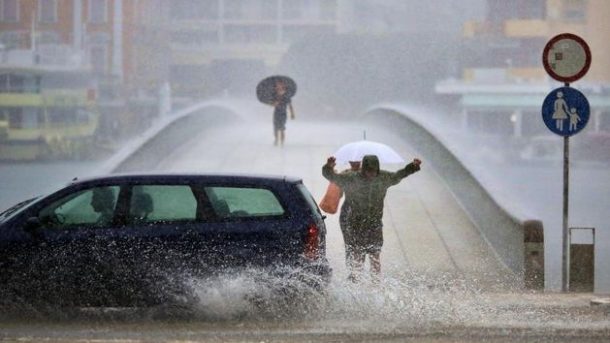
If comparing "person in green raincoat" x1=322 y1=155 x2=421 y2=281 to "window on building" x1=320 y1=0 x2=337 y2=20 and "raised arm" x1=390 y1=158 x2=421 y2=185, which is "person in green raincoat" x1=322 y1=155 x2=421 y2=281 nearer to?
"raised arm" x1=390 y1=158 x2=421 y2=185

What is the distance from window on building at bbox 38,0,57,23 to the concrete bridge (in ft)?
298

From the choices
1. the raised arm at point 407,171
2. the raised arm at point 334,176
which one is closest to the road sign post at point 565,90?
the raised arm at point 407,171

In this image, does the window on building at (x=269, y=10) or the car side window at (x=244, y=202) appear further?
the window on building at (x=269, y=10)

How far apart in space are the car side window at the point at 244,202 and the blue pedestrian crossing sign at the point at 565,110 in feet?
15.2

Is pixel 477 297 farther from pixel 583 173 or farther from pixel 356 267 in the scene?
pixel 583 173

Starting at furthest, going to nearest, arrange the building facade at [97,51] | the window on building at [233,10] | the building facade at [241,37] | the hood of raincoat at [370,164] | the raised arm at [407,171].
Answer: the window on building at [233,10]
the building facade at [241,37]
the building facade at [97,51]
the raised arm at [407,171]
the hood of raincoat at [370,164]

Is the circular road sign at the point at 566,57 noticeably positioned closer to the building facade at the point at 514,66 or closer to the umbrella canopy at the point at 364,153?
the umbrella canopy at the point at 364,153

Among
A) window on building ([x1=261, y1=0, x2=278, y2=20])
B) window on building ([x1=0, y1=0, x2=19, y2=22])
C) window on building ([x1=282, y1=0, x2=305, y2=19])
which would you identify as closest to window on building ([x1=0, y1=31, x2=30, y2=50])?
window on building ([x1=0, y1=0, x2=19, y2=22])

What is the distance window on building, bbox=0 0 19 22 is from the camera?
13688 cm

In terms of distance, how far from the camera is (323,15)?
164250 millimetres

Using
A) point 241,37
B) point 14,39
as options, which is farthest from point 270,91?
point 241,37

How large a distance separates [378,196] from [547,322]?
292 cm

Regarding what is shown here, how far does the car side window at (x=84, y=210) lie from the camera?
1097 centimetres

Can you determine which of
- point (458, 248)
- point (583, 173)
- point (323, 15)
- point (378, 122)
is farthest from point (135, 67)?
point (458, 248)
